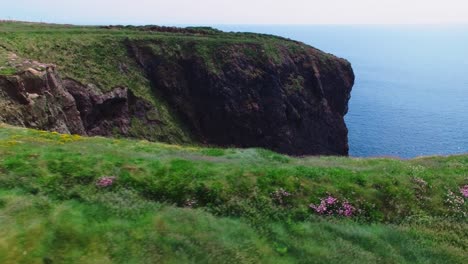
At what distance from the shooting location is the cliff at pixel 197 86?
7638 cm

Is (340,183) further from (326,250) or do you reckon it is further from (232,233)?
(232,233)

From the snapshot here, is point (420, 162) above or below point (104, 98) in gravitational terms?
above

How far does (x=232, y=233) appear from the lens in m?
19.0

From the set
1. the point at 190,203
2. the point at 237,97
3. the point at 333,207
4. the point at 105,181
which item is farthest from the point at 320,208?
the point at 237,97

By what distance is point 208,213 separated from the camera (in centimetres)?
2025

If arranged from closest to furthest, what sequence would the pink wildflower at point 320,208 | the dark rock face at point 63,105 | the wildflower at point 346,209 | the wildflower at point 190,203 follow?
1. the wildflower at point 190,203
2. the pink wildflower at point 320,208
3. the wildflower at point 346,209
4. the dark rock face at point 63,105

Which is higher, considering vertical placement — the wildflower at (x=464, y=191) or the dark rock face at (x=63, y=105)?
the wildflower at (x=464, y=191)

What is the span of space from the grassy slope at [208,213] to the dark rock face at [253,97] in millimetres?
72708

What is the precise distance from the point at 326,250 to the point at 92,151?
51.5ft

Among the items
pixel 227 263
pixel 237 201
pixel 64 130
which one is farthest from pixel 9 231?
pixel 64 130

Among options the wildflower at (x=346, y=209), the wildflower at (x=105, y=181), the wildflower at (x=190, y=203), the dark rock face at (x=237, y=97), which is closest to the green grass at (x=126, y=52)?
the dark rock face at (x=237, y=97)

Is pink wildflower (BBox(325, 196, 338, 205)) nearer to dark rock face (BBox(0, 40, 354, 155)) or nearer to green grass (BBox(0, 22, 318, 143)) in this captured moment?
green grass (BBox(0, 22, 318, 143))

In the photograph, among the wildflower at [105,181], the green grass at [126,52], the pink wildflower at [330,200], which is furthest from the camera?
the green grass at [126,52]

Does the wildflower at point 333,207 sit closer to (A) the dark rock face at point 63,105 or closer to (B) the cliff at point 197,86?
(A) the dark rock face at point 63,105
